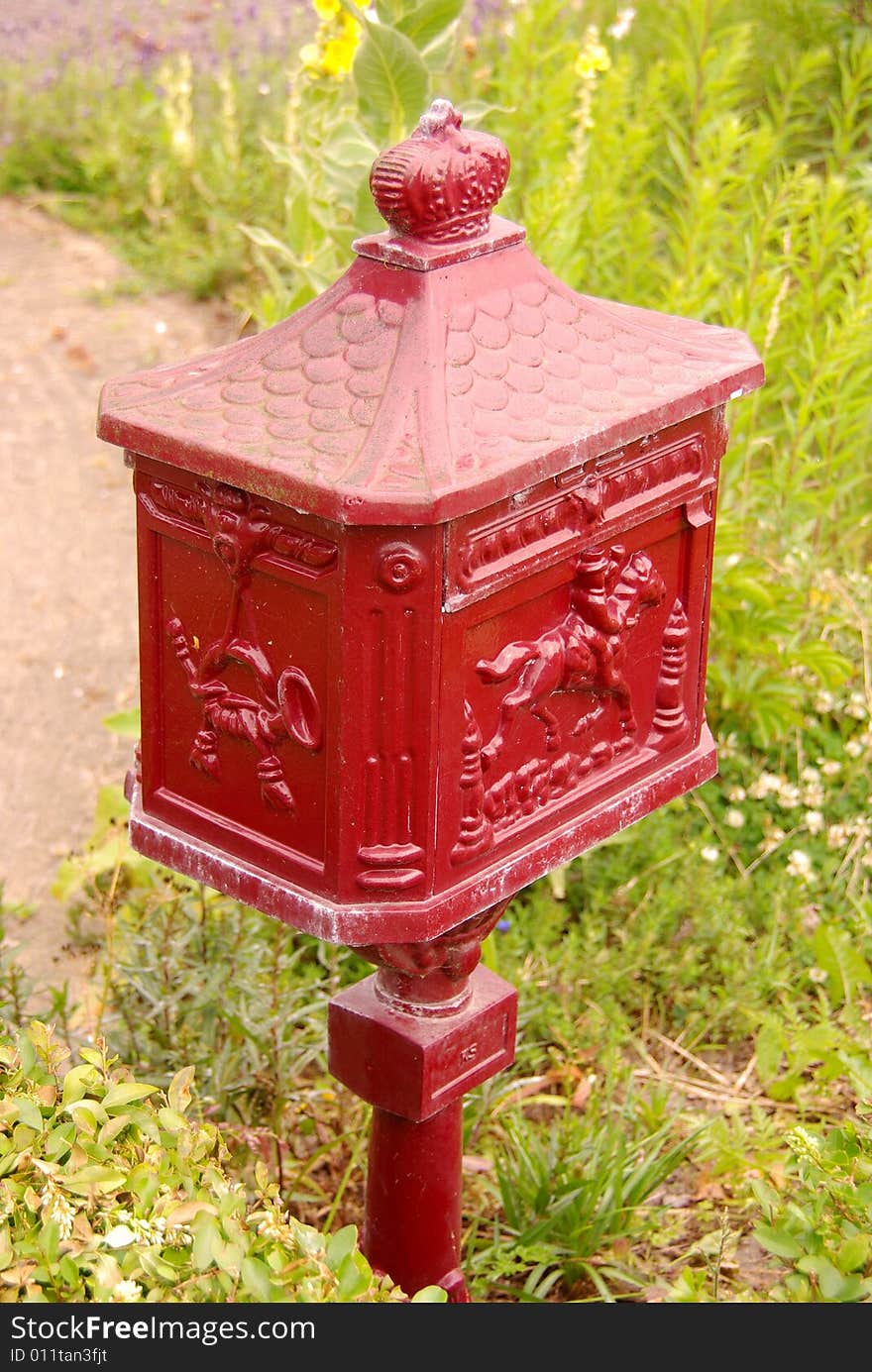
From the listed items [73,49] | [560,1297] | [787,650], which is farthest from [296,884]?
[73,49]

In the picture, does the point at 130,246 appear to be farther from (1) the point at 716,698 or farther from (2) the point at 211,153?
(1) the point at 716,698

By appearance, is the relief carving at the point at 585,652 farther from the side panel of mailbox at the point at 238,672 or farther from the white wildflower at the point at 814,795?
the white wildflower at the point at 814,795

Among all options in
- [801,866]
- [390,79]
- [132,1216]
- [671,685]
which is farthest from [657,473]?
[801,866]

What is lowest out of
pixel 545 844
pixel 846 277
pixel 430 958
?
pixel 430 958

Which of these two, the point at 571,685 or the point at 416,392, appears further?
the point at 571,685

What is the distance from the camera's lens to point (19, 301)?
20.7 feet

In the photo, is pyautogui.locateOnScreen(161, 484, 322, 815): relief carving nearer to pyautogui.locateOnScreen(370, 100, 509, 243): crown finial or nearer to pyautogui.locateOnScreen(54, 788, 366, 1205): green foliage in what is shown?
pyautogui.locateOnScreen(370, 100, 509, 243): crown finial

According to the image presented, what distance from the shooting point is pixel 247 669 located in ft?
6.55

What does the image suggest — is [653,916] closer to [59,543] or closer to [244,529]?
[244,529]

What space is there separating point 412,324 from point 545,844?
2.12 feet

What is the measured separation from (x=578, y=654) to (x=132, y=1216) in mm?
804

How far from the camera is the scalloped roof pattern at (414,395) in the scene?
1.78m

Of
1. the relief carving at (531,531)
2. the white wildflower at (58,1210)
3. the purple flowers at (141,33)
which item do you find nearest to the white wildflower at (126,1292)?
the white wildflower at (58,1210)

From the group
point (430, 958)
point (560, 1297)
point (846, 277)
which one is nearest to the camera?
point (430, 958)
